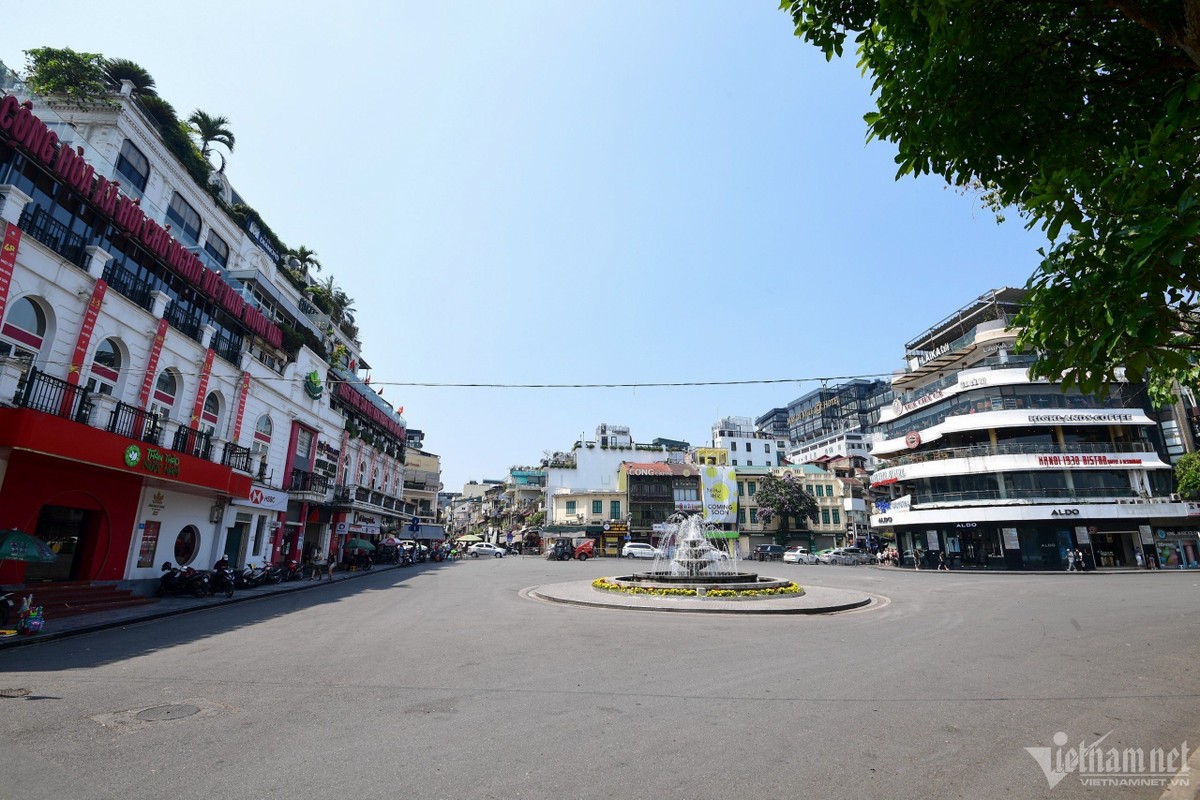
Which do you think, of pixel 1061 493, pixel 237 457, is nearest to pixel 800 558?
pixel 1061 493

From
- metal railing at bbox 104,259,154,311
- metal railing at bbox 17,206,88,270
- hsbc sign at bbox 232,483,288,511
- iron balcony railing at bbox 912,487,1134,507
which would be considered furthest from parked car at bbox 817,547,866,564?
metal railing at bbox 17,206,88,270

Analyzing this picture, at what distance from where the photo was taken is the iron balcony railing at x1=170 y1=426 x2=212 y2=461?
20312 mm

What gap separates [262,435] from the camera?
27.6m

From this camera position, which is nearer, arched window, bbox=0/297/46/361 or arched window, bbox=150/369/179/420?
arched window, bbox=0/297/46/361

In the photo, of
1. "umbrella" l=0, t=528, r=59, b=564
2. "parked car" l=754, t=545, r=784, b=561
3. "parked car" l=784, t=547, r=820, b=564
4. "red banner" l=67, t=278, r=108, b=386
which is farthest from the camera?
"parked car" l=754, t=545, r=784, b=561

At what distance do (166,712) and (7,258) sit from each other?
47.5 ft

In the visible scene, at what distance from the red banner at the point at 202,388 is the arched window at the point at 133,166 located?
272 inches

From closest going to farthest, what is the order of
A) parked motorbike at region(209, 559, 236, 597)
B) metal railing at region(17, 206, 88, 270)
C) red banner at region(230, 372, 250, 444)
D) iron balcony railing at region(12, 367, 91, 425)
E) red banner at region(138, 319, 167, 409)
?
→ iron balcony railing at region(12, 367, 91, 425), metal railing at region(17, 206, 88, 270), red banner at region(138, 319, 167, 409), parked motorbike at region(209, 559, 236, 597), red banner at region(230, 372, 250, 444)

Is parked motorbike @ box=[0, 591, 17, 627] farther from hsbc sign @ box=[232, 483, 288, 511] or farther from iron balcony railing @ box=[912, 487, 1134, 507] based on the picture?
iron balcony railing @ box=[912, 487, 1134, 507]

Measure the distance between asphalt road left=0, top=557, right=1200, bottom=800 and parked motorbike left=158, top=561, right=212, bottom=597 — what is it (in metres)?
6.81

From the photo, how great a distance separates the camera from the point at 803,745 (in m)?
5.34

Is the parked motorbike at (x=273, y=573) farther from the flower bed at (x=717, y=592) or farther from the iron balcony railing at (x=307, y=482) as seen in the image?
the flower bed at (x=717, y=592)

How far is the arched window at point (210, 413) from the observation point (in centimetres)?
2256

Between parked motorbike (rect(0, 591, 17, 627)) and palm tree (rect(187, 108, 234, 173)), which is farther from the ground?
palm tree (rect(187, 108, 234, 173))
